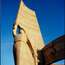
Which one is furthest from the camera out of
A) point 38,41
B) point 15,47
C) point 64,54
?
point 38,41

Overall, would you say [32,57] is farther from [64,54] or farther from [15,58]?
[64,54]

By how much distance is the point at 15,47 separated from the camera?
49.7 ft

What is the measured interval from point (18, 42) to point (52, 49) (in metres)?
1.73

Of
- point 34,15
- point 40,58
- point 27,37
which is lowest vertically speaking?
point 40,58

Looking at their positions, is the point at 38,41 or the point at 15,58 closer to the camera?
the point at 15,58

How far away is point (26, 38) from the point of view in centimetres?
1553

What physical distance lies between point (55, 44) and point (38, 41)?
188 centimetres

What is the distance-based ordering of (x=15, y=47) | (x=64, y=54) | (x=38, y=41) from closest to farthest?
(x=64, y=54) < (x=15, y=47) < (x=38, y=41)

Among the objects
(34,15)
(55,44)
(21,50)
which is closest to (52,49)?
(55,44)

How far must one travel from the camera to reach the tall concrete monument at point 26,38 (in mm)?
14992

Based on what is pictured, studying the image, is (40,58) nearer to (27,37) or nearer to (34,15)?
(27,37)

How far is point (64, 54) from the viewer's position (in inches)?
557

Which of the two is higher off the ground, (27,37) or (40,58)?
(27,37)

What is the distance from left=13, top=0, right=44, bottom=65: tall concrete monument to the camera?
590 inches
